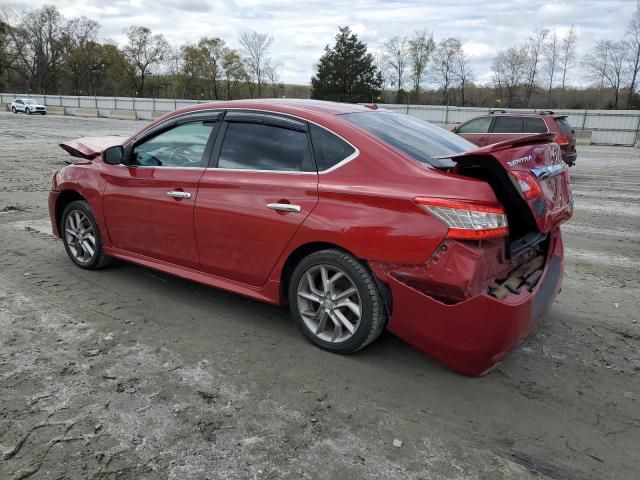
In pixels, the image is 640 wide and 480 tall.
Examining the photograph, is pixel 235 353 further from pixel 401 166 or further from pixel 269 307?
pixel 401 166

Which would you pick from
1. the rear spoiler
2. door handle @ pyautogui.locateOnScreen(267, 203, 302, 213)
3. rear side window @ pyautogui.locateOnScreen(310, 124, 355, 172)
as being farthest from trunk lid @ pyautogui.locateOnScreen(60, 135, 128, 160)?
the rear spoiler

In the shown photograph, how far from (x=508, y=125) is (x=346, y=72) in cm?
5311

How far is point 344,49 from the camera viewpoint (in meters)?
66.0

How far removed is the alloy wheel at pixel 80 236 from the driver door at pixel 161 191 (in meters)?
0.38

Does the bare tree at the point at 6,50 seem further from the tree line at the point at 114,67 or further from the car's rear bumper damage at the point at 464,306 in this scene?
the car's rear bumper damage at the point at 464,306

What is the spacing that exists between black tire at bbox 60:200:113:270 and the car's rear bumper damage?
9.97 ft

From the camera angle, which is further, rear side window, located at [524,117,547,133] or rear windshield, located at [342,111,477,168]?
rear side window, located at [524,117,547,133]

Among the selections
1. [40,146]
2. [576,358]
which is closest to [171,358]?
[576,358]

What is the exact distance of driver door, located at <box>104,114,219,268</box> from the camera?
4.18m

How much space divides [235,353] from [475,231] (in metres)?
1.81

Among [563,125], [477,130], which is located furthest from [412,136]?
[563,125]

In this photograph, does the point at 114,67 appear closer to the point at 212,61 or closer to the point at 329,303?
the point at 212,61

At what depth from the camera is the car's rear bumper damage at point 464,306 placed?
117 inches

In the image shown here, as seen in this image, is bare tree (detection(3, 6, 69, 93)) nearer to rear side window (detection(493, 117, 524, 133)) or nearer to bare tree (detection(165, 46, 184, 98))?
bare tree (detection(165, 46, 184, 98))
